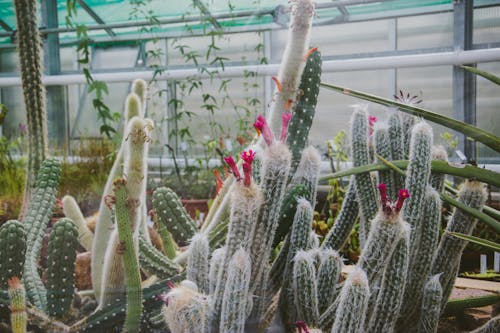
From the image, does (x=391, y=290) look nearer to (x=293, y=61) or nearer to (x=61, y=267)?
(x=293, y=61)

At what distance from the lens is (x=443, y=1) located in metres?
1.10

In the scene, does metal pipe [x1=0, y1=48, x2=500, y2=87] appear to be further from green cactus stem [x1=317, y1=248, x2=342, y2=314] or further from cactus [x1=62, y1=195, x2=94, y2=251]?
green cactus stem [x1=317, y1=248, x2=342, y2=314]

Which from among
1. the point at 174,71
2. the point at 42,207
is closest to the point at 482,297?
the point at 174,71

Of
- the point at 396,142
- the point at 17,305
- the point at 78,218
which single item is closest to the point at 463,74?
the point at 396,142

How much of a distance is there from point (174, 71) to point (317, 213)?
0.57m

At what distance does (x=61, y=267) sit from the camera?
1.21m

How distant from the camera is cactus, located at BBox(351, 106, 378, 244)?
1.19 m

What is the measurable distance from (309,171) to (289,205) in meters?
0.09

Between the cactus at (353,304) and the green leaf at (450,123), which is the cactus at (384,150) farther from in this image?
the cactus at (353,304)

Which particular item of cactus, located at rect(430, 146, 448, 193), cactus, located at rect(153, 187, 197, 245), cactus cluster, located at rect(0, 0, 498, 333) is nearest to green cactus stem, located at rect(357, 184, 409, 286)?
cactus cluster, located at rect(0, 0, 498, 333)

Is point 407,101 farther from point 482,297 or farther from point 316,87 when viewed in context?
point 482,297

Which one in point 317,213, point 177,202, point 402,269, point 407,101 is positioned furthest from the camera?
point 317,213

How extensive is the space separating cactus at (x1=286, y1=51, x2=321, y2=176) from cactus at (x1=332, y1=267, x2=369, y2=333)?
343mm

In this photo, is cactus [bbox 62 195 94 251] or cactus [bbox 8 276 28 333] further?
cactus [bbox 62 195 94 251]
